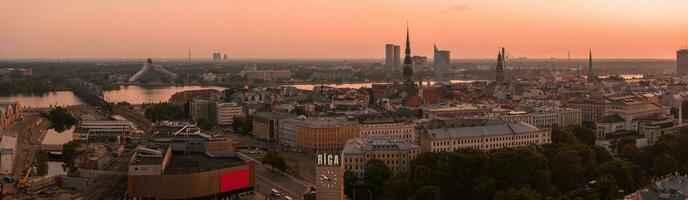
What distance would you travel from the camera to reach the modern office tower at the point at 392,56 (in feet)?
368

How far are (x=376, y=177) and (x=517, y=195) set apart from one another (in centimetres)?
457

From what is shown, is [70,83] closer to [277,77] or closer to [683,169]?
[277,77]

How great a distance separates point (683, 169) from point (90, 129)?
21650 millimetres

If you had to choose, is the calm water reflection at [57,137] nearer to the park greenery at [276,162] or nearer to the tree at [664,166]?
the park greenery at [276,162]

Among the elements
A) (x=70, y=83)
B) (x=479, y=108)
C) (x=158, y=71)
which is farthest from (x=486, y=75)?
(x=479, y=108)

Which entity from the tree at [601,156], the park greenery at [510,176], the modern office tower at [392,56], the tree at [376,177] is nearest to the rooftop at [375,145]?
the park greenery at [510,176]

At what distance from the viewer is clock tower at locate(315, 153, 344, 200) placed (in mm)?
16828

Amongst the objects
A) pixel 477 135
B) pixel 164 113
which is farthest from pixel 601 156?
pixel 164 113

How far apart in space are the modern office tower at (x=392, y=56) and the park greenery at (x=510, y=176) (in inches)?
3445

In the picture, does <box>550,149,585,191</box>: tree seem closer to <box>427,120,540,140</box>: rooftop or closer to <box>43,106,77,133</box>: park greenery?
<box>427,120,540,140</box>: rooftop

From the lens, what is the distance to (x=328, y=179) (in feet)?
55.3

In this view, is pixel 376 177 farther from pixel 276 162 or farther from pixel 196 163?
pixel 276 162

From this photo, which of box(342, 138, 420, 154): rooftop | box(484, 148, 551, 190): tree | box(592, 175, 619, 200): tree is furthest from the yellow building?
box(592, 175, 619, 200): tree

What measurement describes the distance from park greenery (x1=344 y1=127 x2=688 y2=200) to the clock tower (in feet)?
6.00
